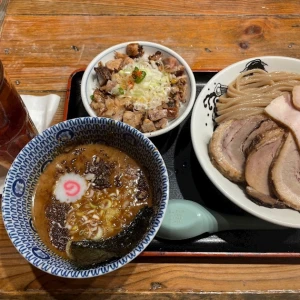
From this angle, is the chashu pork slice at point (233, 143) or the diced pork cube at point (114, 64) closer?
the chashu pork slice at point (233, 143)

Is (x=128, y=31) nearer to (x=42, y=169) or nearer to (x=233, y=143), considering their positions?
(x=233, y=143)

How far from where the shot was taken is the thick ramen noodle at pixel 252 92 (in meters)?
1.55

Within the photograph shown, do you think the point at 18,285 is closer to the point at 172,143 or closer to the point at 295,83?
the point at 172,143

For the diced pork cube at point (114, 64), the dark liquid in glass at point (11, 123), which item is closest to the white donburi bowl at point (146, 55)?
the diced pork cube at point (114, 64)

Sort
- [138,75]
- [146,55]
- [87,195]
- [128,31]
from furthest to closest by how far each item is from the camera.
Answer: [128,31] < [146,55] < [138,75] < [87,195]

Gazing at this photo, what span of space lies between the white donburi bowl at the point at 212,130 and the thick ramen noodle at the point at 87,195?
28 centimetres

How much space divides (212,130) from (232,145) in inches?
5.2

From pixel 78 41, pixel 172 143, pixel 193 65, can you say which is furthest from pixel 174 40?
pixel 172 143

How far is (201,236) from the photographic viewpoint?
1351 mm

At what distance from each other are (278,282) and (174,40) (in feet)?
4.18

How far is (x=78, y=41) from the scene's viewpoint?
1.91 meters

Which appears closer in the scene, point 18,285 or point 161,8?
point 18,285

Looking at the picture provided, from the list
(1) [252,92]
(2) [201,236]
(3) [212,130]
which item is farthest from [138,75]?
(2) [201,236]

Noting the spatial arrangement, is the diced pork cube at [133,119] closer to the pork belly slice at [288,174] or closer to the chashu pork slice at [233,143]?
the chashu pork slice at [233,143]
